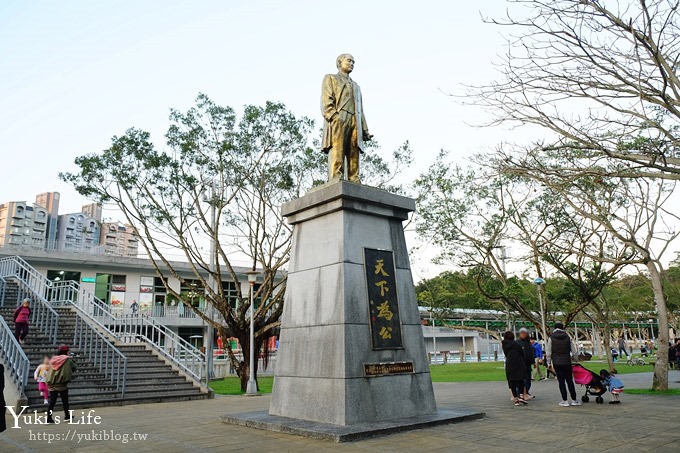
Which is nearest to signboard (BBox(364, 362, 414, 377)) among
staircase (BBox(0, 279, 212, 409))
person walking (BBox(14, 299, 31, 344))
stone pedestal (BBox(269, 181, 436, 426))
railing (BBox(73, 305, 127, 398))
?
stone pedestal (BBox(269, 181, 436, 426))

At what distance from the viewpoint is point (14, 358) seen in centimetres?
1113

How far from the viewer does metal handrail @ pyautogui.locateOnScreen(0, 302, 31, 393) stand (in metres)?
10.8

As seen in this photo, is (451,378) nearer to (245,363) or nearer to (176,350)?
(245,363)

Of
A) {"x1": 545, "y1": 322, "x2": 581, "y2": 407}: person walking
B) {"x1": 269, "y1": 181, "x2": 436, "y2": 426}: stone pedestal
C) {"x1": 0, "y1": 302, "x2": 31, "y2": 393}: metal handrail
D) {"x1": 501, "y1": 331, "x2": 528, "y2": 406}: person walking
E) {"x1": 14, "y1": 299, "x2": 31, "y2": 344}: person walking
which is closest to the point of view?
{"x1": 269, "y1": 181, "x2": 436, "y2": 426}: stone pedestal

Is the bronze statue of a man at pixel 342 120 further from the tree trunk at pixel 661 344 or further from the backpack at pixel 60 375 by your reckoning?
the tree trunk at pixel 661 344

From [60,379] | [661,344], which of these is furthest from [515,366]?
[60,379]

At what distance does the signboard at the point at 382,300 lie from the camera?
753 cm

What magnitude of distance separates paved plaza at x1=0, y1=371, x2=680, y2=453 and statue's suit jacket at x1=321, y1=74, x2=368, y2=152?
16.3ft

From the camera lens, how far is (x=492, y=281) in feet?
80.7

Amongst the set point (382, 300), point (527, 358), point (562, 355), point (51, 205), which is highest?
point (51, 205)

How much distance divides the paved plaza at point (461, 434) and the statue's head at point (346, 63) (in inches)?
240

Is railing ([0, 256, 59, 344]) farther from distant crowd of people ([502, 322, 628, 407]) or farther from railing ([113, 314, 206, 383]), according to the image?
distant crowd of people ([502, 322, 628, 407])

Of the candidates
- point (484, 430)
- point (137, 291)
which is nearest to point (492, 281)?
point (484, 430)

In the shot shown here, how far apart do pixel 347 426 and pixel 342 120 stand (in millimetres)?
4990
